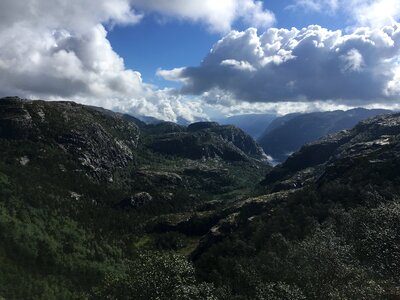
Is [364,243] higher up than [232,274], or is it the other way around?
[364,243]

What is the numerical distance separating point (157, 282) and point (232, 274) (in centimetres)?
6020

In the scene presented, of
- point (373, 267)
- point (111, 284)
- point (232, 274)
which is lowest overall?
point (232, 274)

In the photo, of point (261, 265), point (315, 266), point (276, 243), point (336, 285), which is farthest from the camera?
point (276, 243)

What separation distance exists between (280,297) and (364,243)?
3768 centimetres

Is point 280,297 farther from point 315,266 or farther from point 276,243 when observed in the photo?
point 276,243

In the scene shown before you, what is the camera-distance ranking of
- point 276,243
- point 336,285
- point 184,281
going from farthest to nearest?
point 276,243 → point 184,281 → point 336,285

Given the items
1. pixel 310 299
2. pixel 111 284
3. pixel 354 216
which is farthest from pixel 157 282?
pixel 354 216

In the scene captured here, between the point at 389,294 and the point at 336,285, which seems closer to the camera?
the point at 389,294

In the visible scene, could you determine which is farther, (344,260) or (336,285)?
(344,260)

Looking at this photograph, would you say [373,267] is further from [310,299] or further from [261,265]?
[261,265]

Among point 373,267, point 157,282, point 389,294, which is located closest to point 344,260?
point 373,267

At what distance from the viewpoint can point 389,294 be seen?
276 feet

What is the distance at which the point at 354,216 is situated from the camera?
172 m

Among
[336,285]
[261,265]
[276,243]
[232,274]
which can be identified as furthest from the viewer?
[276,243]
